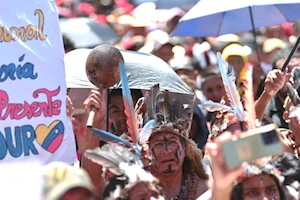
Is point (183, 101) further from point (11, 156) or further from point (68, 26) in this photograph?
point (68, 26)

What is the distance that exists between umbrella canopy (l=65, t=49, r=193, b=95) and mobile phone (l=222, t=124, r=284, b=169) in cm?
323

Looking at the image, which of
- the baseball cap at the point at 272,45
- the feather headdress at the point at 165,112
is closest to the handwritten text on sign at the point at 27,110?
the feather headdress at the point at 165,112

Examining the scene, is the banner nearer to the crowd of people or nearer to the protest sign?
the crowd of people

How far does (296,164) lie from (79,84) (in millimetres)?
1784

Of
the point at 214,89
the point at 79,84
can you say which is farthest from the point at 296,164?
the point at 214,89

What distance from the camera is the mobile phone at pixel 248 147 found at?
160 inches

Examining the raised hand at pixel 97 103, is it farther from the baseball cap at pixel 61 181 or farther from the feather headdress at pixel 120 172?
the baseball cap at pixel 61 181

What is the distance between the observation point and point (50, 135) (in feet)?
20.8

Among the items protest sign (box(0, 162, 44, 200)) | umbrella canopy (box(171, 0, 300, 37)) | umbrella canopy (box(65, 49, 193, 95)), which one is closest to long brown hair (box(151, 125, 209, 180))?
umbrella canopy (box(65, 49, 193, 95))

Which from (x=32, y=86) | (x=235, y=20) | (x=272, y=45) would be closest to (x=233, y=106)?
(x=32, y=86)

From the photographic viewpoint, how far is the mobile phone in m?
4.05

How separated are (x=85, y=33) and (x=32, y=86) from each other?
5.71 meters

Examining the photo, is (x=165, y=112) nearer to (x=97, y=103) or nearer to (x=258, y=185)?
(x=97, y=103)

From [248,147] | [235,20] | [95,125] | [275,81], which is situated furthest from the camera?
[235,20]
